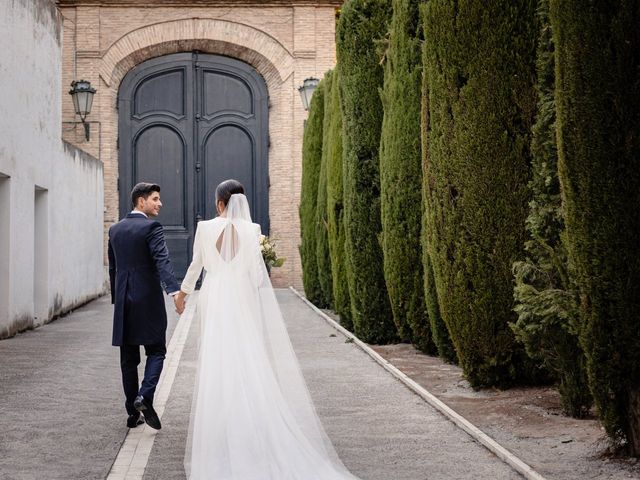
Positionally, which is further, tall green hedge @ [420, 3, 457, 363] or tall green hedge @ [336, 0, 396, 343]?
tall green hedge @ [336, 0, 396, 343]

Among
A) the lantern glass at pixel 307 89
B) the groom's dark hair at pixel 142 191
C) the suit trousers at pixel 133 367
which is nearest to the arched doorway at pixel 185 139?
the lantern glass at pixel 307 89

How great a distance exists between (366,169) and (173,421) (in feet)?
21.5

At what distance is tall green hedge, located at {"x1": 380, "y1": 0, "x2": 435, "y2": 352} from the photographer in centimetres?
1209

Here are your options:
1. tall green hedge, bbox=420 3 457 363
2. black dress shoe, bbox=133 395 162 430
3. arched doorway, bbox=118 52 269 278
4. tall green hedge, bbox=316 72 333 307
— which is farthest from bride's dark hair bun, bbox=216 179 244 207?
arched doorway, bbox=118 52 269 278

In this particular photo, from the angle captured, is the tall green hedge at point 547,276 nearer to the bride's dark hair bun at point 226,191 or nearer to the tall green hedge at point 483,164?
the tall green hedge at point 483,164

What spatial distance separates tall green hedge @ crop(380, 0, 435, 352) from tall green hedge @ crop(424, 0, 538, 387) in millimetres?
2579

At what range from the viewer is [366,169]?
45.8ft

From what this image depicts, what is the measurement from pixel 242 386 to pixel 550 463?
2000mm

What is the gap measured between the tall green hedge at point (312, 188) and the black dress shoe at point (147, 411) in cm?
1347

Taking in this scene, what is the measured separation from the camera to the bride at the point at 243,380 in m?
6.27

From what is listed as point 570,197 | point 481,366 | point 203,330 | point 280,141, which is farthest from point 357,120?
point 280,141

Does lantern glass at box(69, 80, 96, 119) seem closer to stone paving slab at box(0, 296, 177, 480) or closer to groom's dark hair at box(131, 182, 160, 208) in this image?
stone paving slab at box(0, 296, 177, 480)

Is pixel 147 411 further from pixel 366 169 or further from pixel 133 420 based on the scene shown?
pixel 366 169

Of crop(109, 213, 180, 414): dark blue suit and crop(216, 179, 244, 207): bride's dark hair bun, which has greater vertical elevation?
crop(216, 179, 244, 207): bride's dark hair bun
